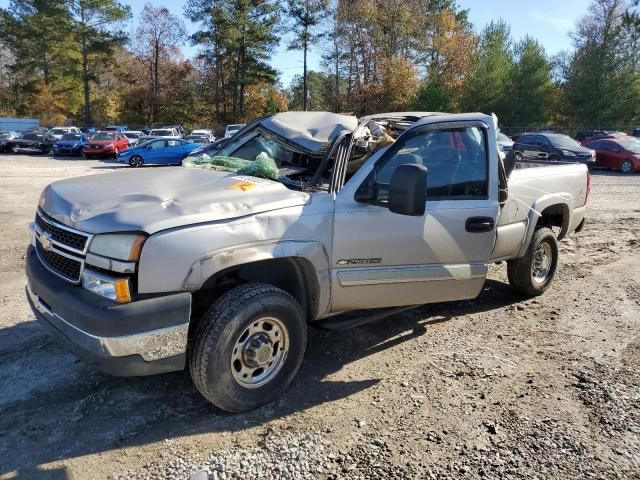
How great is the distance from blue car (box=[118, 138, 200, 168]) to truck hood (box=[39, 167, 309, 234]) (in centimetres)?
2177

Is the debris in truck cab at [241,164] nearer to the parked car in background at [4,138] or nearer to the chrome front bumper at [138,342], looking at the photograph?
the chrome front bumper at [138,342]

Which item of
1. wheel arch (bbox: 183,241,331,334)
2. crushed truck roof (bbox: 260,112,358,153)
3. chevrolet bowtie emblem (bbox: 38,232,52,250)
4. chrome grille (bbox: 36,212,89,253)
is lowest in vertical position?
wheel arch (bbox: 183,241,331,334)

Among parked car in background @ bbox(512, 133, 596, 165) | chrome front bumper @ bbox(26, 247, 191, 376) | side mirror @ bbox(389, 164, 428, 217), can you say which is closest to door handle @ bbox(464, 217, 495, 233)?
side mirror @ bbox(389, 164, 428, 217)

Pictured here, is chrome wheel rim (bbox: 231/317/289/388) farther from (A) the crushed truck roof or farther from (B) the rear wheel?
(B) the rear wheel

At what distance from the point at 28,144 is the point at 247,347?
36116mm

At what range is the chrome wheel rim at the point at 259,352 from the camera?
3309 mm

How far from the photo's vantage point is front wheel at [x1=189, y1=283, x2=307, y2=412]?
123 inches

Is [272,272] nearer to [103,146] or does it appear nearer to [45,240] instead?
[45,240]

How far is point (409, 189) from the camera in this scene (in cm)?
337

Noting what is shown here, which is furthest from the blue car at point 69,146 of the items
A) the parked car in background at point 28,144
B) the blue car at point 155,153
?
the blue car at point 155,153

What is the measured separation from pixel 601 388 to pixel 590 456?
3.09 feet

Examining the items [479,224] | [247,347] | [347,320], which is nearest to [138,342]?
[247,347]

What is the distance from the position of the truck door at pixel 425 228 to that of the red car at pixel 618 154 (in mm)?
20466

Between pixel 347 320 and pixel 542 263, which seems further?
pixel 542 263
